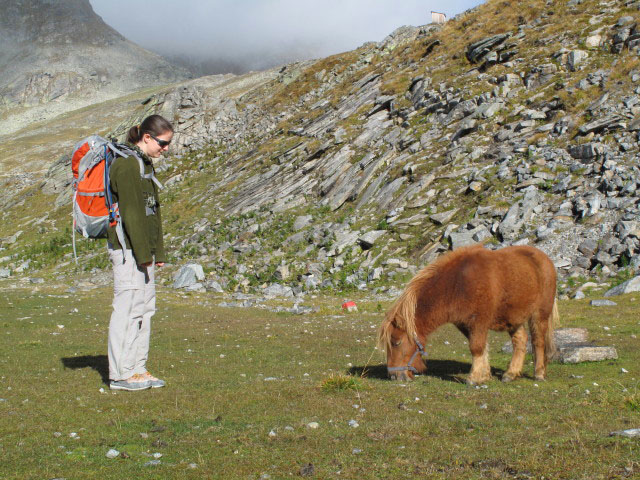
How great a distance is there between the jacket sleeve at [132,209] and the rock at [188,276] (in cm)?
2409

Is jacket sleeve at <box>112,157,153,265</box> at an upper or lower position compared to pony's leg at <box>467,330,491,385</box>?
upper

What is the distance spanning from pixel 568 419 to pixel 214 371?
714 centimetres

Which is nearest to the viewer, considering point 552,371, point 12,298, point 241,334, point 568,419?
point 568,419

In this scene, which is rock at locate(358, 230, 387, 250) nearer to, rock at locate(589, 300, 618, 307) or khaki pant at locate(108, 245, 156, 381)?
rock at locate(589, 300, 618, 307)

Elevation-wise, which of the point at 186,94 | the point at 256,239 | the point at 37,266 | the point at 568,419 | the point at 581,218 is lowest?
the point at 37,266

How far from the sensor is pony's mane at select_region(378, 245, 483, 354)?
32.1 feet

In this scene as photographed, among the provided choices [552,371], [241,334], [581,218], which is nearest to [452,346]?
[552,371]

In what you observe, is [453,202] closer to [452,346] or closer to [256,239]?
[256,239]

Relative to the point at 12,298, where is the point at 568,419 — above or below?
above

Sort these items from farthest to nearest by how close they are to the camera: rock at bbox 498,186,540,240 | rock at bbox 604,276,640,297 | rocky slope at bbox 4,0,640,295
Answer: rocky slope at bbox 4,0,640,295 < rock at bbox 498,186,540,240 < rock at bbox 604,276,640,297

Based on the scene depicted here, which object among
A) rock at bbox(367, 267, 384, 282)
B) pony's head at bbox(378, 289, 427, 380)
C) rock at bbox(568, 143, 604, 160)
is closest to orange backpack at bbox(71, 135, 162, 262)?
pony's head at bbox(378, 289, 427, 380)

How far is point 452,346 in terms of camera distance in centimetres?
1532

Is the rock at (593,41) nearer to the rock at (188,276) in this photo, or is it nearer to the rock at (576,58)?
the rock at (576,58)

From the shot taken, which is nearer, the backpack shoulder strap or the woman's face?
the backpack shoulder strap
